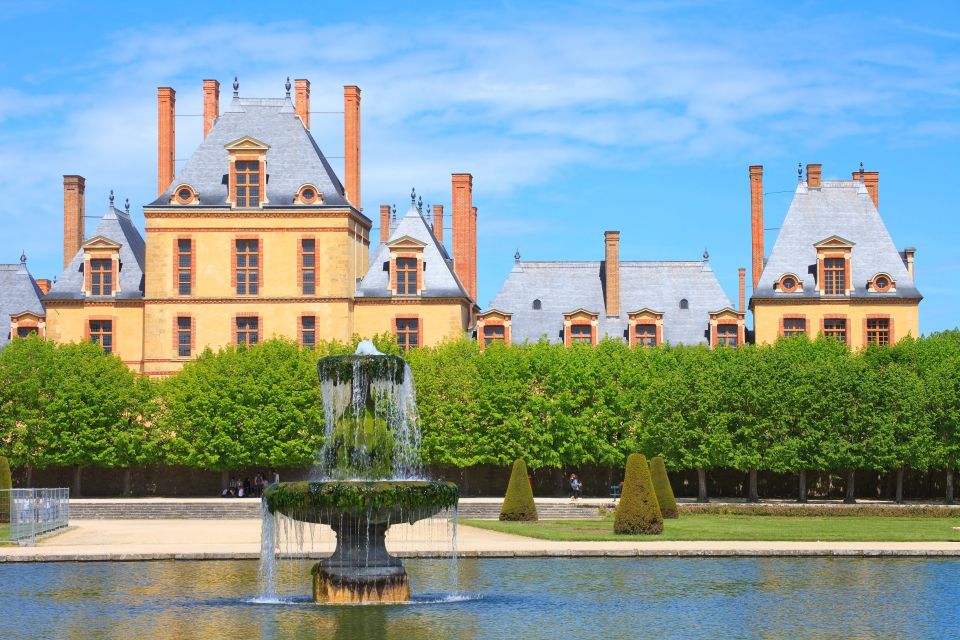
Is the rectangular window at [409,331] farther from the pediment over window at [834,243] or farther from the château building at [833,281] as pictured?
the pediment over window at [834,243]

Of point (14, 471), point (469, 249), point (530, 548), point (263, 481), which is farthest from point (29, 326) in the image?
point (530, 548)

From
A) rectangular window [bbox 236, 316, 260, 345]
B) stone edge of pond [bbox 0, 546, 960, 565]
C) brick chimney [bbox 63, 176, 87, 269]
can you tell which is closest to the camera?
stone edge of pond [bbox 0, 546, 960, 565]

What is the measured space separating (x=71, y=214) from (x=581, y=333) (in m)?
24.6

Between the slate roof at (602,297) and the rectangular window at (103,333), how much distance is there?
58.3ft

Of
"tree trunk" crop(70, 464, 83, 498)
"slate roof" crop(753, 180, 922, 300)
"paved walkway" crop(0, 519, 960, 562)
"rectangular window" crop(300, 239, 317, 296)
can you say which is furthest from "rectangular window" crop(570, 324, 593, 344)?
"paved walkway" crop(0, 519, 960, 562)

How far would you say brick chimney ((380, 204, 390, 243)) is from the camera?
80.0 meters

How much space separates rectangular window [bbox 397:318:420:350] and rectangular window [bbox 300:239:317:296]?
4241 millimetres

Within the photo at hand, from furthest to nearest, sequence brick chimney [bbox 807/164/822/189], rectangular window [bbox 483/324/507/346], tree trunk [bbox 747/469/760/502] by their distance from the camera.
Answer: brick chimney [bbox 807/164/822/189], rectangular window [bbox 483/324/507/346], tree trunk [bbox 747/469/760/502]

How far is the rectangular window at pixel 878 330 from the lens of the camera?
69438mm

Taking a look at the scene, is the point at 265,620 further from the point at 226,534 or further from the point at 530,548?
the point at 226,534

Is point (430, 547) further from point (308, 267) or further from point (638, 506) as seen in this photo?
point (308, 267)

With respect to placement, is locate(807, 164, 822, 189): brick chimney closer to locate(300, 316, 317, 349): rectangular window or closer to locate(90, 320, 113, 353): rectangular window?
locate(300, 316, 317, 349): rectangular window

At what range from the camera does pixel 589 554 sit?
3341cm

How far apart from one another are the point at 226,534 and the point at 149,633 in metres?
19.5
